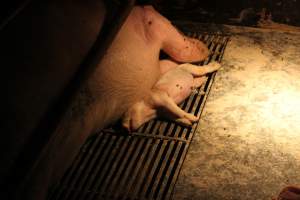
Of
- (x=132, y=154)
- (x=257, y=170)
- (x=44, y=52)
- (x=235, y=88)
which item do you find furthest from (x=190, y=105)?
(x=44, y=52)

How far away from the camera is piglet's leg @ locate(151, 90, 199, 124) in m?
3.30

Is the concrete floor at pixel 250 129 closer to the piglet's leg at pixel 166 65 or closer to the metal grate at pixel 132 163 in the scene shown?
the metal grate at pixel 132 163

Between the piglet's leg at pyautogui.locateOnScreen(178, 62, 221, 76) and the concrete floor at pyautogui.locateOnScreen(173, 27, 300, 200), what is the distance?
0.33 ft

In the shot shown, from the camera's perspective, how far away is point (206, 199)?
108 inches

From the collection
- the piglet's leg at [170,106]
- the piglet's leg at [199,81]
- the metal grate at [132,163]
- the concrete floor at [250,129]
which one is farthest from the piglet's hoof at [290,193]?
the piglet's leg at [199,81]

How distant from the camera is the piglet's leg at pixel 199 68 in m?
3.68

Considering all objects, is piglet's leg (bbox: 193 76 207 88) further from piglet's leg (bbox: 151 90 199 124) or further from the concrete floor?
piglet's leg (bbox: 151 90 199 124)

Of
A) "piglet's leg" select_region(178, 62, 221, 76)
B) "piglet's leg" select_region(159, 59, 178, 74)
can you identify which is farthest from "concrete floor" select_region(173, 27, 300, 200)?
"piglet's leg" select_region(159, 59, 178, 74)

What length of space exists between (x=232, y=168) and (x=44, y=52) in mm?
1712

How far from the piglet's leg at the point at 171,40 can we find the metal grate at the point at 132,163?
462mm

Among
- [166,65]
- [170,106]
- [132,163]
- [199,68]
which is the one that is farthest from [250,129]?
[166,65]

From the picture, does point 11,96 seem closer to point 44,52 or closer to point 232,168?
point 44,52

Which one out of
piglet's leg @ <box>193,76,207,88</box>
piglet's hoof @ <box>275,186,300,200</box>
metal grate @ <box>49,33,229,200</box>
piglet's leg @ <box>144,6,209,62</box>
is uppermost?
piglet's leg @ <box>144,6,209,62</box>

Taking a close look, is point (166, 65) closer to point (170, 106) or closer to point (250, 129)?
point (170, 106)
